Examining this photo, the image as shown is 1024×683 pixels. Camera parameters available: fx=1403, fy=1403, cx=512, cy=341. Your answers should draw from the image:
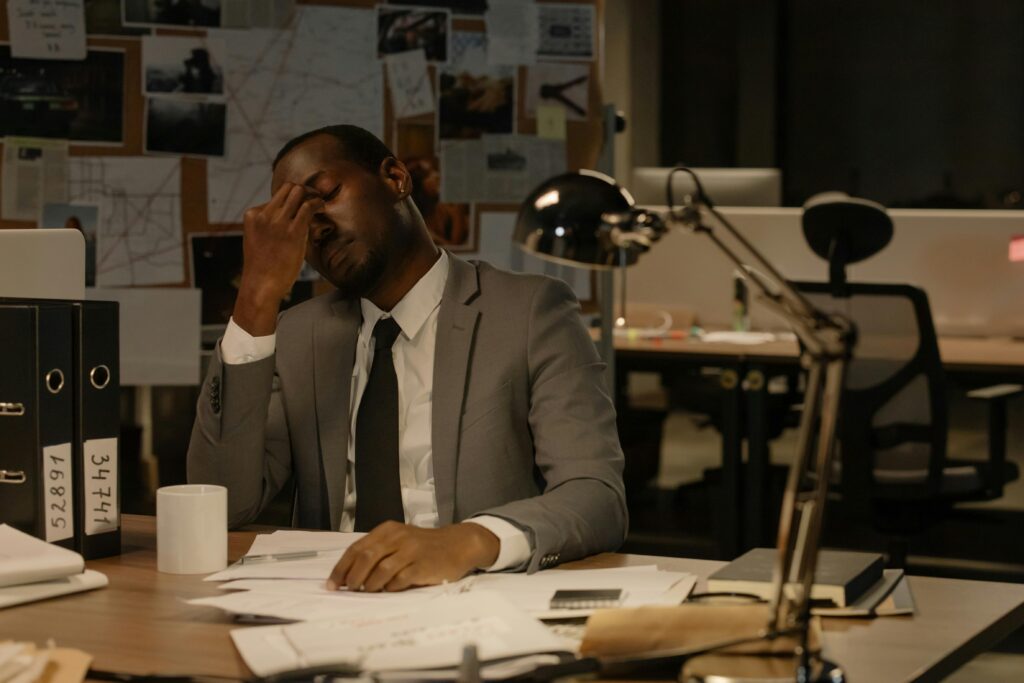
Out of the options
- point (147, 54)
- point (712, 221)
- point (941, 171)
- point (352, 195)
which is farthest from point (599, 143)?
point (941, 171)

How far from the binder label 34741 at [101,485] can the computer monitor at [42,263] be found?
263 mm

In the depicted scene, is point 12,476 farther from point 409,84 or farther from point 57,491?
point 409,84

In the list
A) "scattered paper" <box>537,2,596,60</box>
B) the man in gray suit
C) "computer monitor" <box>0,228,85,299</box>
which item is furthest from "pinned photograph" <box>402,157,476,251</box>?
"computer monitor" <box>0,228,85,299</box>

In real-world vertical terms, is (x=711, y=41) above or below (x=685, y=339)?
above

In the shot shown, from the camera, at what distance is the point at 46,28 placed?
2.89m

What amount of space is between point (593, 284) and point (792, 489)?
7.08ft

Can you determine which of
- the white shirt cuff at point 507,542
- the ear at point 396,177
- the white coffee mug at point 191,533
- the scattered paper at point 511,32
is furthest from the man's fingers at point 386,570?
the scattered paper at point 511,32

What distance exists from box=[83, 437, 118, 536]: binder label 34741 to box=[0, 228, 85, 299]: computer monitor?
263 millimetres

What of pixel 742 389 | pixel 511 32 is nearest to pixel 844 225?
pixel 742 389

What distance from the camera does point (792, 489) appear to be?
123 centimetres

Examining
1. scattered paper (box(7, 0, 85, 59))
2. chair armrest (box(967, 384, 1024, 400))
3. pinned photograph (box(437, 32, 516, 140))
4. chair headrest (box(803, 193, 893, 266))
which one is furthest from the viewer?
chair headrest (box(803, 193, 893, 266))

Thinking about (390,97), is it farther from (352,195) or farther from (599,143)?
(352,195)

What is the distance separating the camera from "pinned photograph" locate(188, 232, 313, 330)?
3006 mm

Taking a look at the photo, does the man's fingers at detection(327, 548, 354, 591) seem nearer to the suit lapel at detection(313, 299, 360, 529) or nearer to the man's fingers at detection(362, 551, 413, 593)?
the man's fingers at detection(362, 551, 413, 593)
